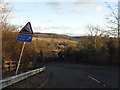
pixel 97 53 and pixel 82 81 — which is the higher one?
pixel 97 53

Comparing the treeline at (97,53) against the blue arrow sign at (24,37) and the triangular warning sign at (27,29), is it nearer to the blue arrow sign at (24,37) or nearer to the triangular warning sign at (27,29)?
the triangular warning sign at (27,29)

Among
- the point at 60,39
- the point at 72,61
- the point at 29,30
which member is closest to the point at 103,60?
the point at 72,61

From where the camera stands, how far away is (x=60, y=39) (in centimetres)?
13625

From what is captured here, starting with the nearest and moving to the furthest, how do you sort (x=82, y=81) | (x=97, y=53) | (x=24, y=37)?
(x=24, y=37) < (x=82, y=81) < (x=97, y=53)

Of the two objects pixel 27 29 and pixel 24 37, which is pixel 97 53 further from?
pixel 24 37

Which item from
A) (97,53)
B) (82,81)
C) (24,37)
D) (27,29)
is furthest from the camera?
(97,53)

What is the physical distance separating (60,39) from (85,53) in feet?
197

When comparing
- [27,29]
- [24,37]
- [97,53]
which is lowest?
[97,53]

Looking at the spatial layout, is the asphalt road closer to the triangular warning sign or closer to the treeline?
the triangular warning sign

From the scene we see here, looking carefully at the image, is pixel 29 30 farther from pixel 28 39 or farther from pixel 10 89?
pixel 10 89

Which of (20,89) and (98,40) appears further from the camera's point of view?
(98,40)

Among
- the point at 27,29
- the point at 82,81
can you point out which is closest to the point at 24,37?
the point at 27,29

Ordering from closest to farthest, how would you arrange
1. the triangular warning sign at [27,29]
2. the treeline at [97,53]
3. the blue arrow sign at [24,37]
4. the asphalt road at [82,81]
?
the blue arrow sign at [24,37], the triangular warning sign at [27,29], the asphalt road at [82,81], the treeline at [97,53]

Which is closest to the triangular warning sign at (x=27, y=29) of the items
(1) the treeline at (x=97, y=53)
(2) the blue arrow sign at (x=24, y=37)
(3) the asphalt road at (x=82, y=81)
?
(2) the blue arrow sign at (x=24, y=37)
